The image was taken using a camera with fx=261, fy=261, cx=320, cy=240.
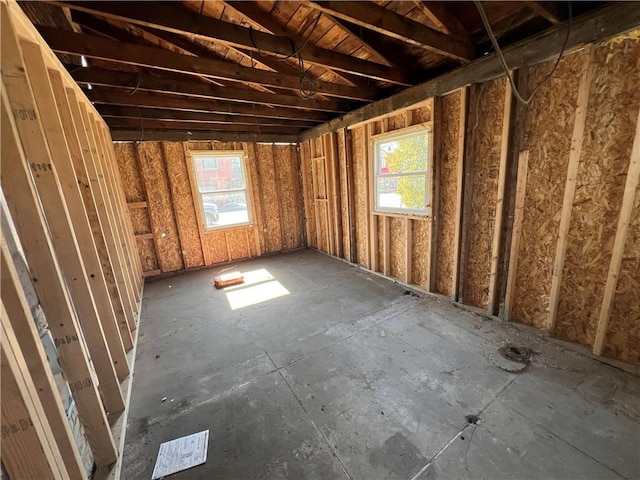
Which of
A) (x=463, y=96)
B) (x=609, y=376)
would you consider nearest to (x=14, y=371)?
(x=609, y=376)

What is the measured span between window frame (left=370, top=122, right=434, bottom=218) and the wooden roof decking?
58 cm

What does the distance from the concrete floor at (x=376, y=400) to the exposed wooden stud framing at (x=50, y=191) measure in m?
0.49

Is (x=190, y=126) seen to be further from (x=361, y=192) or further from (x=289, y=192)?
(x=361, y=192)

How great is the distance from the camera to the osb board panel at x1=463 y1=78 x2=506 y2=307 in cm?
267

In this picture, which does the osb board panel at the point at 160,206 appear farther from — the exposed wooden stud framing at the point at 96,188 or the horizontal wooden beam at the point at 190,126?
the exposed wooden stud framing at the point at 96,188

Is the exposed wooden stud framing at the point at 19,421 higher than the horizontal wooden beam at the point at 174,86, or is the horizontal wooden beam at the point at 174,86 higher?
the horizontal wooden beam at the point at 174,86

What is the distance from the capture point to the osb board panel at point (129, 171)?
15.0ft

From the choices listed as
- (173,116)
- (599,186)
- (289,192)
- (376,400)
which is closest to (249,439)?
(376,400)

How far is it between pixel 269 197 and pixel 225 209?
0.99m

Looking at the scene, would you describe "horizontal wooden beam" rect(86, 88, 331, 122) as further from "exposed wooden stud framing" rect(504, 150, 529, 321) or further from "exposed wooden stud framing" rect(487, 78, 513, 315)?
"exposed wooden stud framing" rect(504, 150, 529, 321)

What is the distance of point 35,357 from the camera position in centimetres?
100

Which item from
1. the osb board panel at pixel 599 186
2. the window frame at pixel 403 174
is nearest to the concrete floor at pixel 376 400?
the osb board panel at pixel 599 186

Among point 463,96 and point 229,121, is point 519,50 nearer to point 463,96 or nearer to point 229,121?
point 463,96

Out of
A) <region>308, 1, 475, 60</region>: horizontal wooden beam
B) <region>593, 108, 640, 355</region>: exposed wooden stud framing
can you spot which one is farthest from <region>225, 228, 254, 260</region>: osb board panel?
<region>593, 108, 640, 355</region>: exposed wooden stud framing
